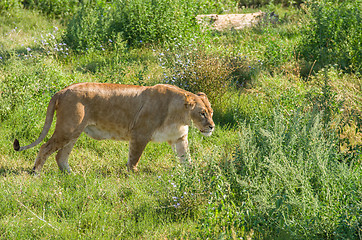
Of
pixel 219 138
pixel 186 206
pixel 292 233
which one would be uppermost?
pixel 292 233

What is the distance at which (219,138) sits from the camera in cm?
746

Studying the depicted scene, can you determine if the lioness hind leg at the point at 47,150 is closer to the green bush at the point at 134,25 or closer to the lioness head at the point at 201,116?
the lioness head at the point at 201,116

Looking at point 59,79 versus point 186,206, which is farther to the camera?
point 59,79

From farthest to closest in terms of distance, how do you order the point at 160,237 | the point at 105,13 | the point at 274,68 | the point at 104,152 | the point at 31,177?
1. the point at 105,13
2. the point at 274,68
3. the point at 104,152
4. the point at 31,177
5. the point at 160,237

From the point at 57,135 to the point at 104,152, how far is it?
1.17 metres

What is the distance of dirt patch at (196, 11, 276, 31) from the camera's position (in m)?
12.6

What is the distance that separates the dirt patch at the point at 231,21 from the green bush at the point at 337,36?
120 inches

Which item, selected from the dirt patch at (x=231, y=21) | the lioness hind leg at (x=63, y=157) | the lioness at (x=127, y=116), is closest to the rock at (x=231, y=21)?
the dirt patch at (x=231, y=21)

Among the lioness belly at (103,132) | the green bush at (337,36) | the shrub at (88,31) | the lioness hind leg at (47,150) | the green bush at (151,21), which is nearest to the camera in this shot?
the lioness hind leg at (47,150)

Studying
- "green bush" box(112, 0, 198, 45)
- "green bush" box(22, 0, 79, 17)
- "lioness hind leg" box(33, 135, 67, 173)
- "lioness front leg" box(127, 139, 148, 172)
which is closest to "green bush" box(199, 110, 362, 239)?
"lioness front leg" box(127, 139, 148, 172)

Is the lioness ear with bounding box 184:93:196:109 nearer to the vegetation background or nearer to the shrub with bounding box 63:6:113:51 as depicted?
the vegetation background

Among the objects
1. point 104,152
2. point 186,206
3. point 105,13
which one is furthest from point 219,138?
point 105,13

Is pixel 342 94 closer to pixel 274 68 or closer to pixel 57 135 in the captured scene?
pixel 274 68

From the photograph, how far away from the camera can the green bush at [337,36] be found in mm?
9578
